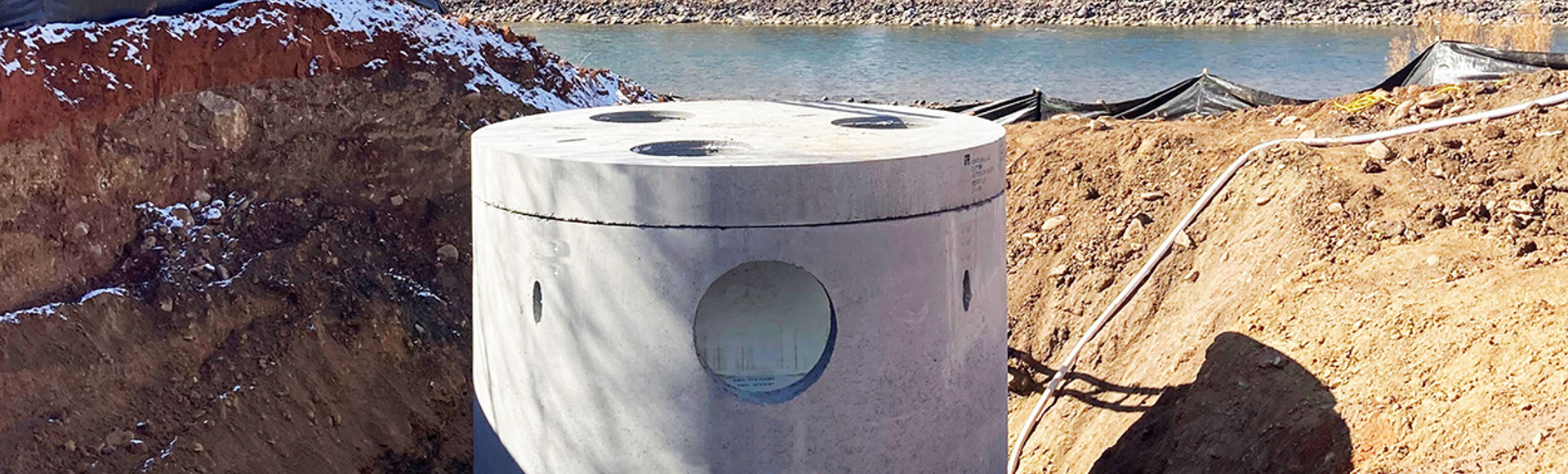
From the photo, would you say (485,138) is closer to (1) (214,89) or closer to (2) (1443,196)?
(1) (214,89)

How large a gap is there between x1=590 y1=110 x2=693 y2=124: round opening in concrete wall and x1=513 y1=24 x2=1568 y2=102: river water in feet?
54.8

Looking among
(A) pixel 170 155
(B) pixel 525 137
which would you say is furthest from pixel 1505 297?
(A) pixel 170 155

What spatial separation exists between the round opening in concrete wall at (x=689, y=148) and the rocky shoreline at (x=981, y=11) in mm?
39564

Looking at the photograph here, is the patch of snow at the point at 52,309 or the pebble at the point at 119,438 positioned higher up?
the patch of snow at the point at 52,309

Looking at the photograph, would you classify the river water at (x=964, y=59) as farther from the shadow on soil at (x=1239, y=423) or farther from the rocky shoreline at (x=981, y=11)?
the shadow on soil at (x=1239, y=423)

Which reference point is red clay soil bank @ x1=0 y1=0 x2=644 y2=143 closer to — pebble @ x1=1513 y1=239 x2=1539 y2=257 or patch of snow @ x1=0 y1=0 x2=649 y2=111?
patch of snow @ x1=0 y1=0 x2=649 y2=111

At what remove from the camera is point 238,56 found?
8508 millimetres

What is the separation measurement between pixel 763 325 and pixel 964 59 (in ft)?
93.3

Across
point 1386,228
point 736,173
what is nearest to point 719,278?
point 736,173

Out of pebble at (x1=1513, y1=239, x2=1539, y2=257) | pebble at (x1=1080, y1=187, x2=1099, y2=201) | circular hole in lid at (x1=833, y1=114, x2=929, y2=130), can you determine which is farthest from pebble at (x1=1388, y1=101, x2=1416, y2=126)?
circular hole in lid at (x1=833, y1=114, x2=929, y2=130)

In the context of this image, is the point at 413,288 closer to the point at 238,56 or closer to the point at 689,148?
the point at 238,56

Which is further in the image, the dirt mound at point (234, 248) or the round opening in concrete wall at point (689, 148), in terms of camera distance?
the dirt mound at point (234, 248)

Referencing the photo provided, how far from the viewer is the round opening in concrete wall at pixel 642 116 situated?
673cm

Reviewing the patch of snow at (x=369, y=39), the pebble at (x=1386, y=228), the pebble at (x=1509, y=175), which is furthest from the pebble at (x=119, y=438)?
the pebble at (x=1509, y=175)
